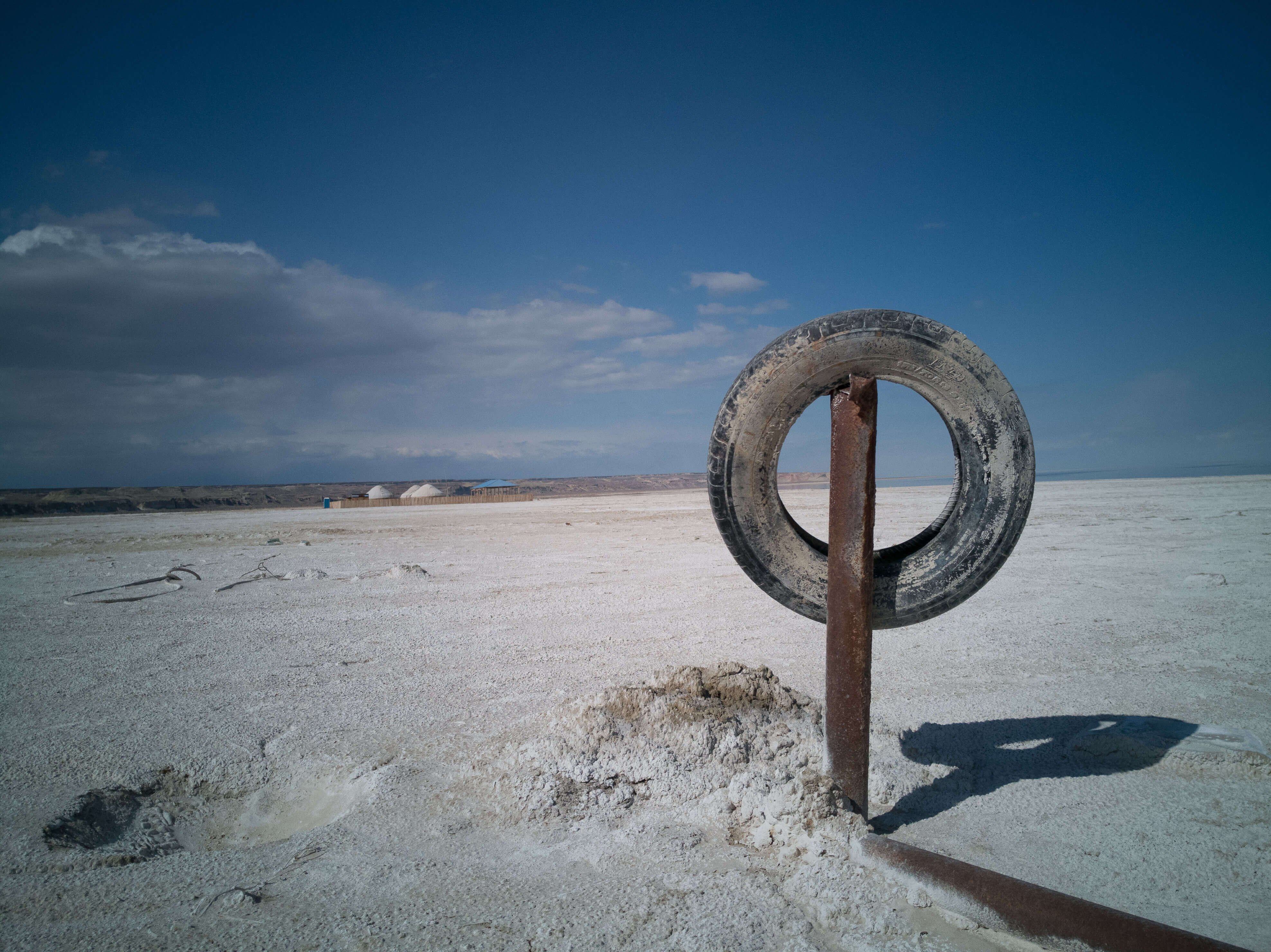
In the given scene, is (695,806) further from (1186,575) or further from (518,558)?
(518,558)

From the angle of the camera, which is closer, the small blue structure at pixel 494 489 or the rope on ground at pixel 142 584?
the rope on ground at pixel 142 584

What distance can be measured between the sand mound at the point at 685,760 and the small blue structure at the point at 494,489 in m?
56.2

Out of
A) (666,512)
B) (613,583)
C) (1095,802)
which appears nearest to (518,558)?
(613,583)

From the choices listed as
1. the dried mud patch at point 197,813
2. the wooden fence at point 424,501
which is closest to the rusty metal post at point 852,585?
the dried mud patch at point 197,813

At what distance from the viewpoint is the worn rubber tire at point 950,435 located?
2.89m

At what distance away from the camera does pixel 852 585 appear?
2.83 metres

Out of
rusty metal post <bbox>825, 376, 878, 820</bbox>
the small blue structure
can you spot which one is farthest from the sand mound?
the small blue structure

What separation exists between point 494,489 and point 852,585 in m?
65.6

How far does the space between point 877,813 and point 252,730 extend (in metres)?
3.84

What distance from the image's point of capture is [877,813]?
3.12 m

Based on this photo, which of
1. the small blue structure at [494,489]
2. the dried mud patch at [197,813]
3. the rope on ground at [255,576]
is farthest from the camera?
the small blue structure at [494,489]

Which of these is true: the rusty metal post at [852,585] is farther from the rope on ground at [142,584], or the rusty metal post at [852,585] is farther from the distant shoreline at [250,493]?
the distant shoreline at [250,493]

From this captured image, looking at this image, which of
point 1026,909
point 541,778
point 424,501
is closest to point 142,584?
point 541,778

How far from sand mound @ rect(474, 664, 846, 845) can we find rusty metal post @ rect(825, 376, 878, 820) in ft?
0.54
